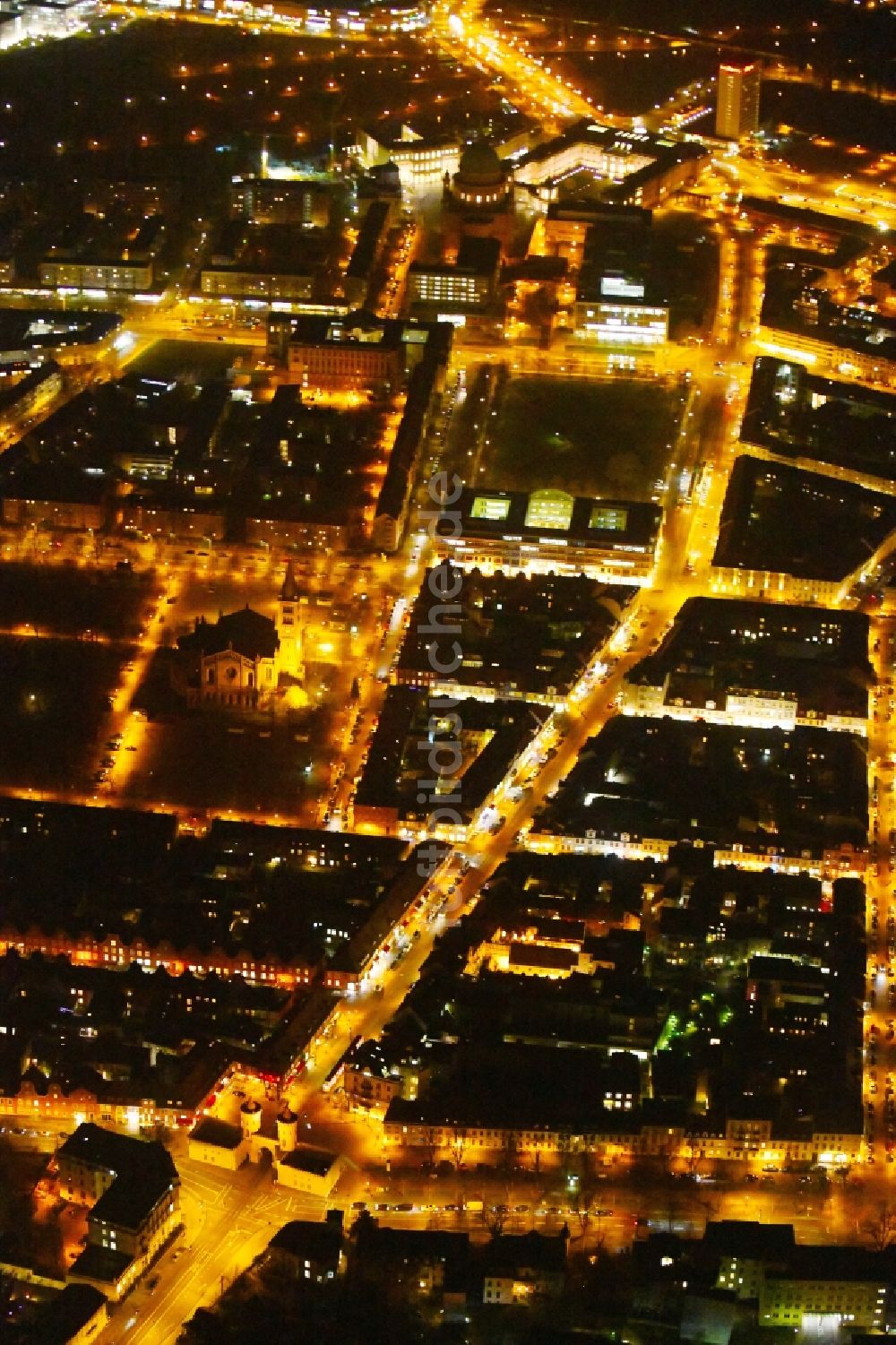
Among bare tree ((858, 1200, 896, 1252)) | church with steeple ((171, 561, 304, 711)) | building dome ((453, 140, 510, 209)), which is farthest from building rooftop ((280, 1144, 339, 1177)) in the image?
building dome ((453, 140, 510, 209))

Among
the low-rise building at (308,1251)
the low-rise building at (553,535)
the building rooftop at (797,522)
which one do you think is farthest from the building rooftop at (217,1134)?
the building rooftop at (797,522)

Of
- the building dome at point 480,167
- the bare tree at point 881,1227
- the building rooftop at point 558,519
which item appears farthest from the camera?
the building dome at point 480,167

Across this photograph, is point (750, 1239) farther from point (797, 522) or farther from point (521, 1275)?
point (797, 522)

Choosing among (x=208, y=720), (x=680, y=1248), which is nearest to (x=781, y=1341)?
(x=680, y=1248)

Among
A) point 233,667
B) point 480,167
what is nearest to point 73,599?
point 233,667

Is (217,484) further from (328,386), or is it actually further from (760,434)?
(760,434)

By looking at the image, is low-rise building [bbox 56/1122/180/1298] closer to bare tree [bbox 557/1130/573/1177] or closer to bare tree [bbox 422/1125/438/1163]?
bare tree [bbox 422/1125/438/1163]

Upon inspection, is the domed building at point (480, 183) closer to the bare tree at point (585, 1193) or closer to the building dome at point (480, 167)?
the building dome at point (480, 167)
